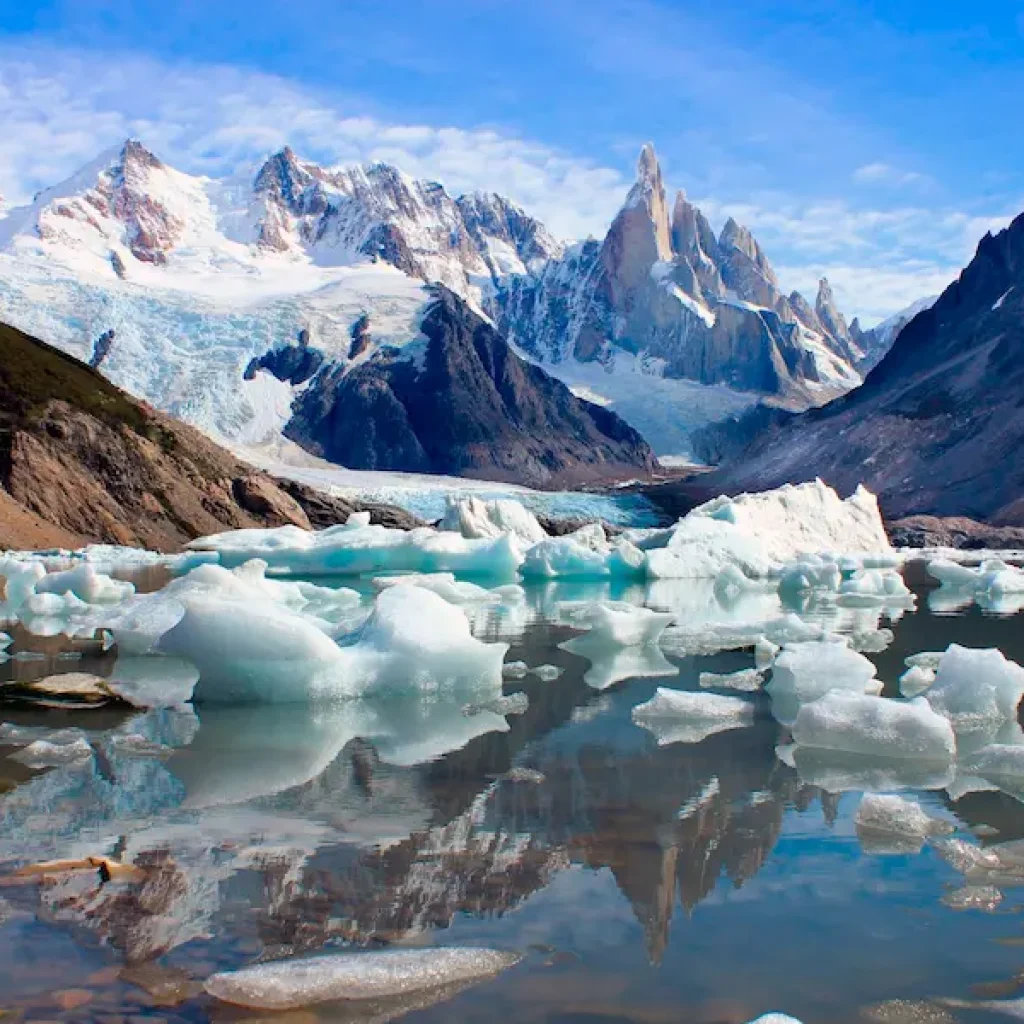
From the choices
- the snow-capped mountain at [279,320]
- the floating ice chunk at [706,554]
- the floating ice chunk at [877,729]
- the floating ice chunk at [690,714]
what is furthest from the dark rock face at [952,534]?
the snow-capped mountain at [279,320]

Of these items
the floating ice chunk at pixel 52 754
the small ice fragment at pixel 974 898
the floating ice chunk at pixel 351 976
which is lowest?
the floating ice chunk at pixel 351 976

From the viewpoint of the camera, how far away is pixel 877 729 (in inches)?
313

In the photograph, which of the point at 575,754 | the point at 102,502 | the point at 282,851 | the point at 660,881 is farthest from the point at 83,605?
the point at 102,502

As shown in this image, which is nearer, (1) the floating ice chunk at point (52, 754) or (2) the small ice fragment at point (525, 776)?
(2) the small ice fragment at point (525, 776)

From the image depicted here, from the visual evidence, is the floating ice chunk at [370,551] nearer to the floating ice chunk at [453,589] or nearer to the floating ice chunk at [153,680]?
the floating ice chunk at [453,589]

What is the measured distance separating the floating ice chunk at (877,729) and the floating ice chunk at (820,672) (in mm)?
1385

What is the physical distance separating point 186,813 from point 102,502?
1591 inches

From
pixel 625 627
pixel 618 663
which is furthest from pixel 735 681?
pixel 625 627

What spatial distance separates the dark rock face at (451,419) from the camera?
128 metres

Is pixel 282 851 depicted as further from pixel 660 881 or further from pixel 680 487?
pixel 680 487

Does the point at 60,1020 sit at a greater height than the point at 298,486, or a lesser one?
lesser

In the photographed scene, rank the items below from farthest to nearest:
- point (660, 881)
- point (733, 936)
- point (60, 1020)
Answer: point (660, 881)
point (733, 936)
point (60, 1020)

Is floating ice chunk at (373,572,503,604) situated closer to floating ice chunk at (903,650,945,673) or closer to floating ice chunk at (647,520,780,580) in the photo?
floating ice chunk at (647,520,780,580)

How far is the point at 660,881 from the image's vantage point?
17.9 ft
